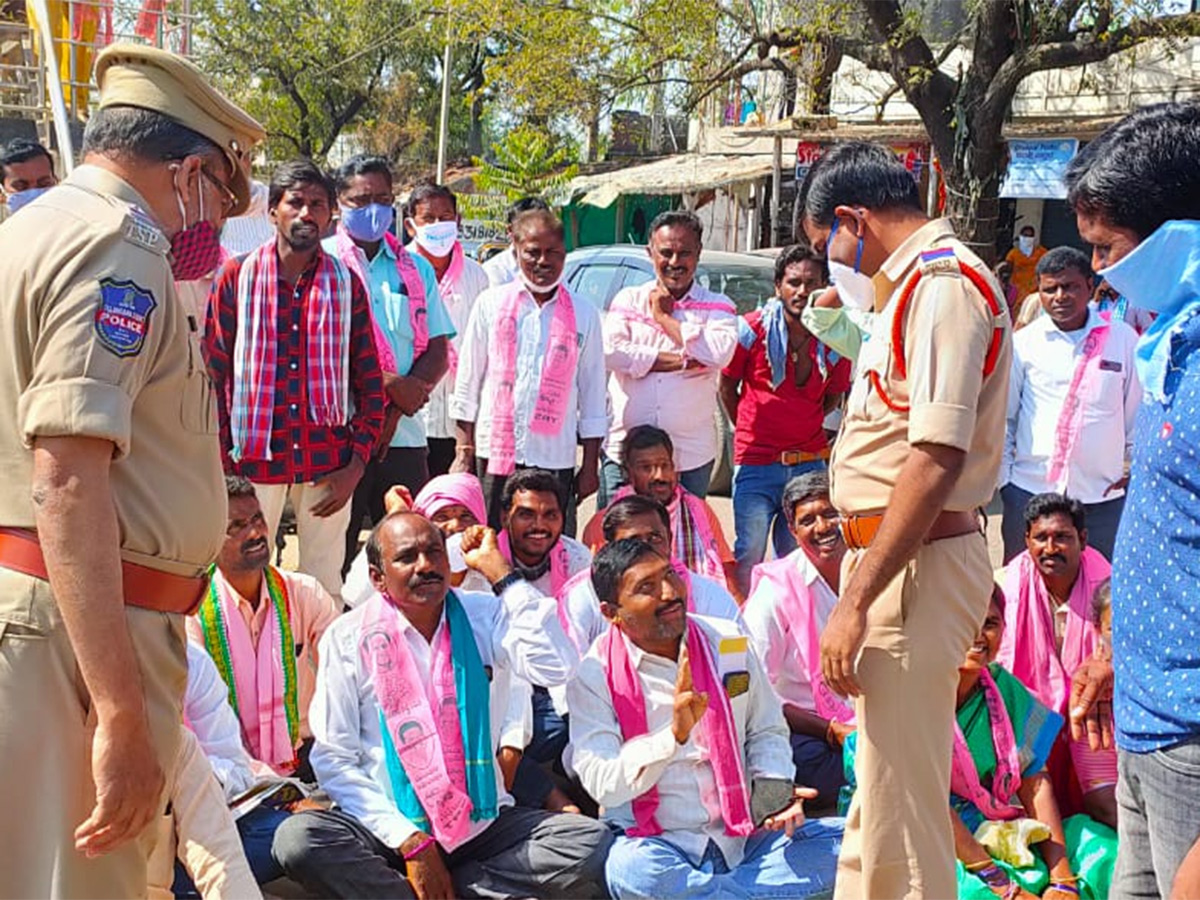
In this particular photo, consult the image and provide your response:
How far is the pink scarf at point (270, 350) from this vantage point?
4812mm

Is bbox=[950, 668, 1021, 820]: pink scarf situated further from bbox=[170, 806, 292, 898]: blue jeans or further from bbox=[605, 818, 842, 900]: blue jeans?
bbox=[170, 806, 292, 898]: blue jeans

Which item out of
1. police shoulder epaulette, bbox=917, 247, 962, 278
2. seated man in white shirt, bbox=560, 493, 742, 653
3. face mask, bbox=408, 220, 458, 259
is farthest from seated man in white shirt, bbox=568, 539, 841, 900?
face mask, bbox=408, 220, 458, 259

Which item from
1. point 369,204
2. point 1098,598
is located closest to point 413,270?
point 369,204

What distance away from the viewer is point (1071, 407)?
219 inches

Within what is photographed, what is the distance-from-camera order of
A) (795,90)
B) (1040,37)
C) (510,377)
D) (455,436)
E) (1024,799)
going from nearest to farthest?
(1024,799), (510,377), (455,436), (1040,37), (795,90)

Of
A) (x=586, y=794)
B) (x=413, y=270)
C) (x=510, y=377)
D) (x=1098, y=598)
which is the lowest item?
(x=586, y=794)

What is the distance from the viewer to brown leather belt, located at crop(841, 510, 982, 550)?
3.08m

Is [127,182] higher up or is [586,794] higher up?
[127,182]

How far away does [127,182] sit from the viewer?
2373mm

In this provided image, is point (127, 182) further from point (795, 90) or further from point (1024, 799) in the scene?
point (795, 90)

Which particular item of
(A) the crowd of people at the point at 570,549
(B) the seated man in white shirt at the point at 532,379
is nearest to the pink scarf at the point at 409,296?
(A) the crowd of people at the point at 570,549

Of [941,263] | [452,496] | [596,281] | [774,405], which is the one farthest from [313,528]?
[596,281]

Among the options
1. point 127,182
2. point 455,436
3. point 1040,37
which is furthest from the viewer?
point 1040,37

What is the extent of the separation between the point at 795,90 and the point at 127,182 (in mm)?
18911
